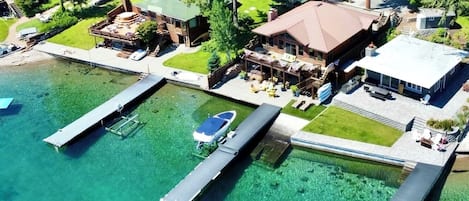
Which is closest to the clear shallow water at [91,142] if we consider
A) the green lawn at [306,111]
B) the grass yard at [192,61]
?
the grass yard at [192,61]

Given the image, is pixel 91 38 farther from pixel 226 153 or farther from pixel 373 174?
pixel 373 174

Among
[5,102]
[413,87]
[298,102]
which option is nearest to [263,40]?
[298,102]

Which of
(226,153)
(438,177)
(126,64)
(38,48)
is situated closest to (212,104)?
(226,153)

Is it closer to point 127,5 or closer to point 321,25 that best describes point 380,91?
point 321,25

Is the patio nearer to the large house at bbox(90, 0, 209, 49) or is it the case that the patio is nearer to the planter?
the planter

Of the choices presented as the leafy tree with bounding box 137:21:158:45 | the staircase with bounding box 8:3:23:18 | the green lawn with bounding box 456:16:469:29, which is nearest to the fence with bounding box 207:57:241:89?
the leafy tree with bounding box 137:21:158:45
